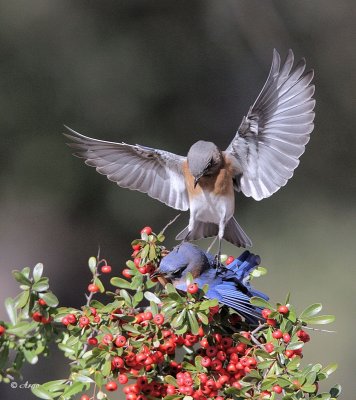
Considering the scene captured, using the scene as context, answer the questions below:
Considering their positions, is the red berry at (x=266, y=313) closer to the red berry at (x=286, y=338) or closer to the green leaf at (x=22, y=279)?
the red berry at (x=286, y=338)

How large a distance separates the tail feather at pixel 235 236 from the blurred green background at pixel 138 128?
3028 millimetres

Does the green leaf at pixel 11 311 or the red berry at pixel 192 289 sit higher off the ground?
the red berry at pixel 192 289

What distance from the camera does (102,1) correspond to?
24.7 feet

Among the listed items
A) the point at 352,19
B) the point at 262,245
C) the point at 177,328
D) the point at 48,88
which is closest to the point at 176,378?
the point at 177,328

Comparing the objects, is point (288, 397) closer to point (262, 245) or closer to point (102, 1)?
point (262, 245)

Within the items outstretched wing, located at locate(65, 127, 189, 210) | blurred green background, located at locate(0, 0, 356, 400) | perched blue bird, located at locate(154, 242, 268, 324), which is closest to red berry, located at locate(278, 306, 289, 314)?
perched blue bird, located at locate(154, 242, 268, 324)

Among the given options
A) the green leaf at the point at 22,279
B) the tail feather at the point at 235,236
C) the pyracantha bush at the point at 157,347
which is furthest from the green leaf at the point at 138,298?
the tail feather at the point at 235,236

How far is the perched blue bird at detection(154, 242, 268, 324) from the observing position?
263 cm

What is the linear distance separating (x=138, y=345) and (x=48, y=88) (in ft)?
16.5

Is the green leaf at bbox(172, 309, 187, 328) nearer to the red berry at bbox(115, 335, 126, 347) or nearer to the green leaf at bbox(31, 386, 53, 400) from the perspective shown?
the red berry at bbox(115, 335, 126, 347)

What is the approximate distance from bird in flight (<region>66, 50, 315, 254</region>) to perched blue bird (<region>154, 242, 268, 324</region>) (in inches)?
24.4

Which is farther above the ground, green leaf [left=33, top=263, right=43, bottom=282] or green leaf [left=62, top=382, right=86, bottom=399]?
green leaf [left=33, top=263, right=43, bottom=282]

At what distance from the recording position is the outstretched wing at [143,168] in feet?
12.1

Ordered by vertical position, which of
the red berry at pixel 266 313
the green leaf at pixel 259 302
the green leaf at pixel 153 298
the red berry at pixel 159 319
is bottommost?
the red berry at pixel 159 319
